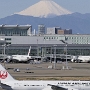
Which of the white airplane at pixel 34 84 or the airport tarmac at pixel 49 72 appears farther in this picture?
the airport tarmac at pixel 49 72

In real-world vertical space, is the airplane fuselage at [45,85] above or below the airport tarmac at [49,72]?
above

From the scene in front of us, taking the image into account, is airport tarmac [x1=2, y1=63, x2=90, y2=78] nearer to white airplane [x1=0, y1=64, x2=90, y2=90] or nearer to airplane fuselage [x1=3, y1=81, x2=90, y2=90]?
white airplane [x1=0, y1=64, x2=90, y2=90]

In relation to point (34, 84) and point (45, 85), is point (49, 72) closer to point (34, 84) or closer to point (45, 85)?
point (34, 84)

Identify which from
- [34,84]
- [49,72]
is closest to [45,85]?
[34,84]

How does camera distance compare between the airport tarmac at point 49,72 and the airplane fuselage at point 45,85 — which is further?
the airport tarmac at point 49,72

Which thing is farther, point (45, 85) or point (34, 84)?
point (34, 84)

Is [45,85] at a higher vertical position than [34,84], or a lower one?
lower

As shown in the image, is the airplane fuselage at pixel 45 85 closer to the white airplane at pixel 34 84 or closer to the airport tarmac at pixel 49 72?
the white airplane at pixel 34 84

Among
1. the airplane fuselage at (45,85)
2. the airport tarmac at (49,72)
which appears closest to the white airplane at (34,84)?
the airplane fuselage at (45,85)

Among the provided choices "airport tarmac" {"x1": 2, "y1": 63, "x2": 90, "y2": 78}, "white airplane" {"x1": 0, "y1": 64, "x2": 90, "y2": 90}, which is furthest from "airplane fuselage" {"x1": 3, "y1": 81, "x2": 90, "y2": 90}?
"airport tarmac" {"x1": 2, "y1": 63, "x2": 90, "y2": 78}

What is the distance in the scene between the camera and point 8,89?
6900cm

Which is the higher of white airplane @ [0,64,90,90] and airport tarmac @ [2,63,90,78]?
white airplane @ [0,64,90,90]

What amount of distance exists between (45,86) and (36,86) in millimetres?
1361

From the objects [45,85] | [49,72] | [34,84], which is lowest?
[49,72]
